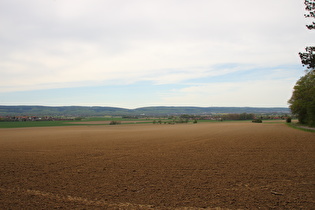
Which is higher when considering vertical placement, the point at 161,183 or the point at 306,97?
the point at 306,97

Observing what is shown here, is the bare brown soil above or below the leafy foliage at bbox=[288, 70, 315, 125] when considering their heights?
below

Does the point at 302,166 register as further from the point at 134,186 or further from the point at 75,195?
the point at 75,195

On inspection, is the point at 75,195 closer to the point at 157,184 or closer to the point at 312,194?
the point at 157,184

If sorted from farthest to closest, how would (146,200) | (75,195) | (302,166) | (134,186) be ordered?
(302,166), (134,186), (75,195), (146,200)

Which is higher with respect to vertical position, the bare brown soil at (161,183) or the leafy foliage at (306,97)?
the leafy foliage at (306,97)

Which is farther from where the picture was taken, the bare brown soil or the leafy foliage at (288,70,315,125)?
the leafy foliage at (288,70,315,125)

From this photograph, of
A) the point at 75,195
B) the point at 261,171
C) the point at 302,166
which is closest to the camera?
the point at 75,195

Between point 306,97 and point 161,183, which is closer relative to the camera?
point 161,183

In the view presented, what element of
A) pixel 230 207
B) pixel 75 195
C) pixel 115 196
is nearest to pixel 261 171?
pixel 230 207

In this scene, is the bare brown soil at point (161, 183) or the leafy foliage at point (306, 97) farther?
the leafy foliage at point (306, 97)

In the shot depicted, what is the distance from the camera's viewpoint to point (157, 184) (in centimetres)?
1195

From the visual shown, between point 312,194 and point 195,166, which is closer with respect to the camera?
point 312,194

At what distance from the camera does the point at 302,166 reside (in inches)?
594

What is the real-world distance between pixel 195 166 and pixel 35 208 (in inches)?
371
